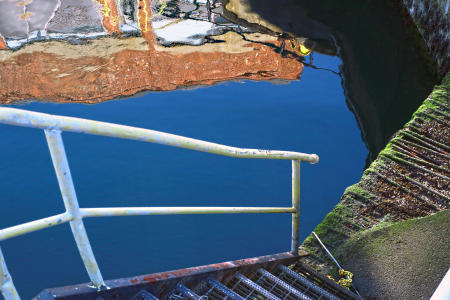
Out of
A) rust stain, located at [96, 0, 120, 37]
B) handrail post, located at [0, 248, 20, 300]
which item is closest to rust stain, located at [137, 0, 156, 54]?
rust stain, located at [96, 0, 120, 37]

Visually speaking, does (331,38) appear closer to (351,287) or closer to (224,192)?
(224,192)

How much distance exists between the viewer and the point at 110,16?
408 inches

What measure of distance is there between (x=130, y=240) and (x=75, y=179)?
1603 millimetres

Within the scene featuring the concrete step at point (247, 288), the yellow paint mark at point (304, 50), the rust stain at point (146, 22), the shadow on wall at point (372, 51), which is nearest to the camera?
the concrete step at point (247, 288)

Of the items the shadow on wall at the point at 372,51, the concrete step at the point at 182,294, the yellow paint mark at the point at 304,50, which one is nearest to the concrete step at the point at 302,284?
the concrete step at the point at 182,294

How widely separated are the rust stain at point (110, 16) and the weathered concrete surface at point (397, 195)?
7.05 meters

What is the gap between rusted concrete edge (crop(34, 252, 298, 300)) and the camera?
2.16m

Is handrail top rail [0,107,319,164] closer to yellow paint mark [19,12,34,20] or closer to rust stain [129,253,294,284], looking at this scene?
rust stain [129,253,294,284]

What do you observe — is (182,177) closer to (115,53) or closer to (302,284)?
(302,284)

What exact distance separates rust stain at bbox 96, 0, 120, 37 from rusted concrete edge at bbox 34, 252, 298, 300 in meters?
7.77

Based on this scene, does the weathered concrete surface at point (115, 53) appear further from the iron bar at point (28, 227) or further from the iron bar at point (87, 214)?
the iron bar at point (28, 227)

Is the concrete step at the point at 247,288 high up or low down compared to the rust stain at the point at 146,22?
down

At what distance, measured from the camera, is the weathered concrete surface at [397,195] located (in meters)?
3.79

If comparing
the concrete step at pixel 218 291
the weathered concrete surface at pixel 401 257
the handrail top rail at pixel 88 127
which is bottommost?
the weathered concrete surface at pixel 401 257
